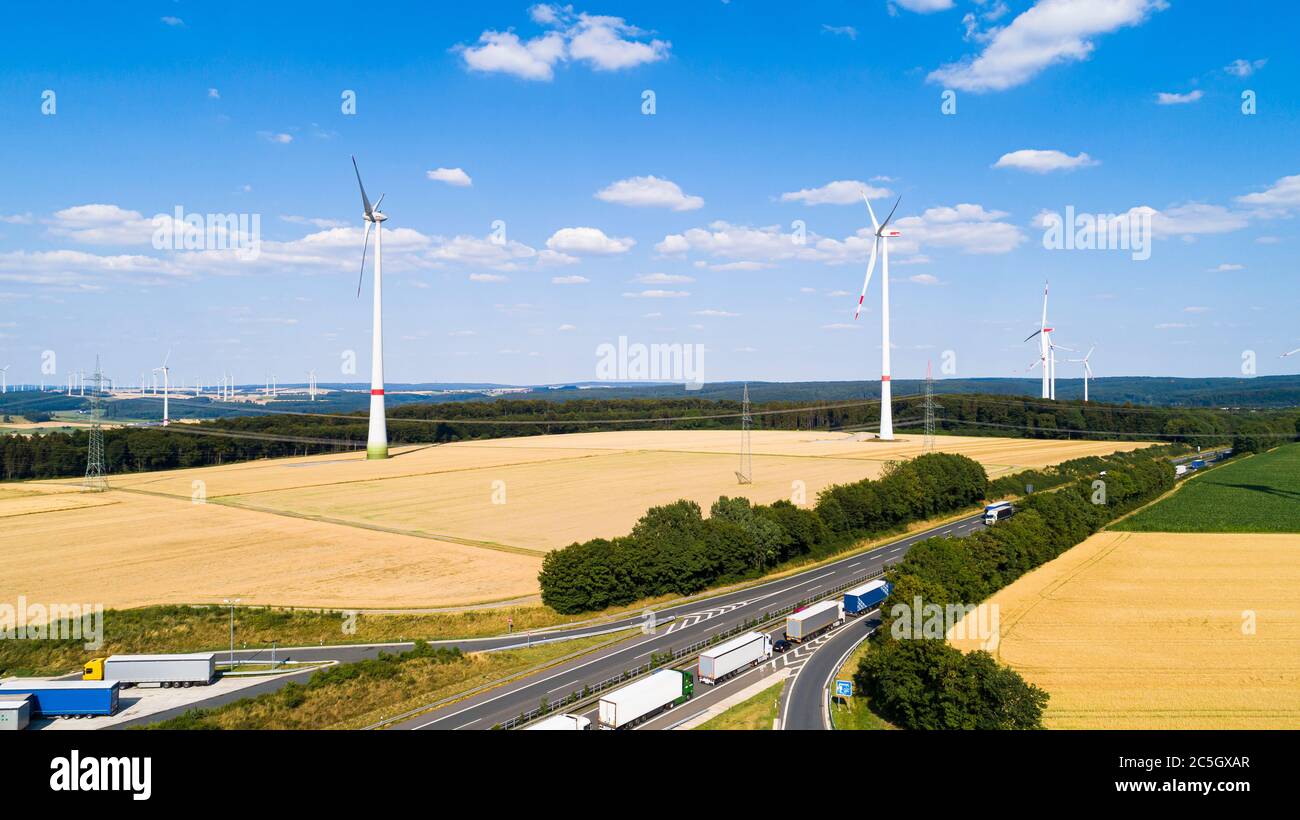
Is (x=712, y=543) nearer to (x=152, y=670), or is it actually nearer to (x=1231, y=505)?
(x=152, y=670)

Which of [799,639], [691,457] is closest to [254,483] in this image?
[691,457]

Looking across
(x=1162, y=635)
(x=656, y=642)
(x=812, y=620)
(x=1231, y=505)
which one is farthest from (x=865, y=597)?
(x=1231, y=505)

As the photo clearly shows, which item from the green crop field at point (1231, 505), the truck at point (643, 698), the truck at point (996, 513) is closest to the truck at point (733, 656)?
the truck at point (643, 698)

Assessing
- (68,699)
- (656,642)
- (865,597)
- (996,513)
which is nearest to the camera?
(68,699)

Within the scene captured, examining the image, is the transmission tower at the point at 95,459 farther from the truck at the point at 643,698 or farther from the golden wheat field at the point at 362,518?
the truck at the point at 643,698

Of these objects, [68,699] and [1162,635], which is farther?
[1162,635]

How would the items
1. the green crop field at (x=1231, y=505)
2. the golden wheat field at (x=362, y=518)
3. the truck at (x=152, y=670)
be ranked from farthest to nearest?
the green crop field at (x=1231, y=505), the golden wheat field at (x=362, y=518), the truck at (x=152, y=670)
